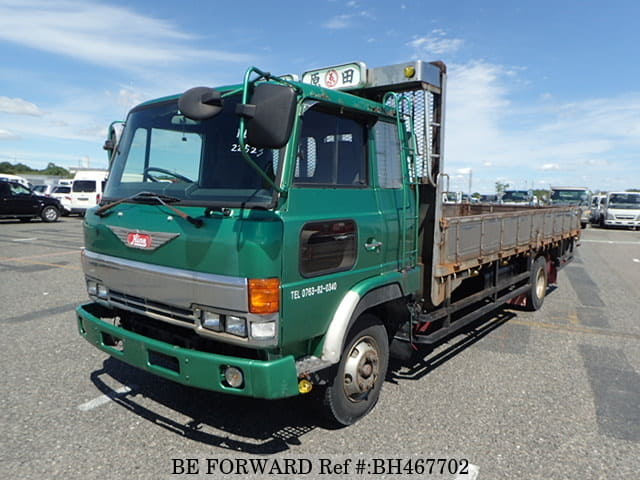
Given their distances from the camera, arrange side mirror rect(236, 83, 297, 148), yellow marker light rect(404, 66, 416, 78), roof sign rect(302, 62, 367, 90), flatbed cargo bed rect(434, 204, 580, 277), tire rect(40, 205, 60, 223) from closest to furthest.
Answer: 1. side mirror rect(236, 83, 297, 148)
2. yellow marker light rect(404, 66, 416, 78)
3. roof sign rect(302, 62, 367, 90)
4. flatbed cargo bed rect(434, 204, 580, 277)
5. tire rect(40, 205, 60, 223)

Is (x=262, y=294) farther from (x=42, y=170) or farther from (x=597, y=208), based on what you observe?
(x=42, y=170)

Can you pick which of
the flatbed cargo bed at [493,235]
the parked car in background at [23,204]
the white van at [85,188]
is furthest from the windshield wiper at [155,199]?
the white van at [85,188]

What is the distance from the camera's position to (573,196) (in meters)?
25.9

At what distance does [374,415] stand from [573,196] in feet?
86.1

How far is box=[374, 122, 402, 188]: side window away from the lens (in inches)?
Answer: 143

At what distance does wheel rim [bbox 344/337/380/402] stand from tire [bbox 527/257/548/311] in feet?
13.2

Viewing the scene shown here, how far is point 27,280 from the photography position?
8359 millimetres

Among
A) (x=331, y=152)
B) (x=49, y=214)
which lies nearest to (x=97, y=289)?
(x=331, y=152)

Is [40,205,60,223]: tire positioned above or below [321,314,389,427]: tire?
above

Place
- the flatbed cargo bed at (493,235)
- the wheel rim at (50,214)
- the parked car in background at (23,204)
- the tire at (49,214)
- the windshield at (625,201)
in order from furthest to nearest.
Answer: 1. the windshield at (625,201)
2. the wheel rim at (50,214)
3. the tire at (49,214)
4. the parked car in background at (23,204)
5. the flatbed cargo bed at (493,235)

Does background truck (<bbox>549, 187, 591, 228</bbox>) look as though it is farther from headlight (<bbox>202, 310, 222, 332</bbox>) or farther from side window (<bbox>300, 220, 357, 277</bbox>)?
headlight (<bbox>202, 310, 222, 332</bbox>)

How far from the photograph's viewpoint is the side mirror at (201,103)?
2.54 m

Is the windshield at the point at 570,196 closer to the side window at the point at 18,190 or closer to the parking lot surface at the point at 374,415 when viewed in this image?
the parking lot surface at the point at 374,415

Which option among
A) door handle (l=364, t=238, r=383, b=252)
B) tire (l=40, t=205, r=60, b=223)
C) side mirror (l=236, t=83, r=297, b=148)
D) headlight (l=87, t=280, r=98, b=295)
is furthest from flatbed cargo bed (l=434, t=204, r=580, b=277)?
tire (l=40, t=205, r=60, b=223)
